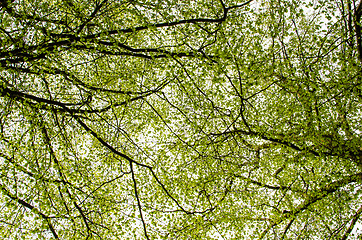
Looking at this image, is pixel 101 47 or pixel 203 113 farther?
pixel 203 113

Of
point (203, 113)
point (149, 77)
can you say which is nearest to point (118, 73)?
point (149, 77)

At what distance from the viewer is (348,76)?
9352 millimetres

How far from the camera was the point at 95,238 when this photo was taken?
315 inches

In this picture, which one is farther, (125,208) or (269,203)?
(269,203)

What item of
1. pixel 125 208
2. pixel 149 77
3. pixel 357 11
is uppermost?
pixel 357 11

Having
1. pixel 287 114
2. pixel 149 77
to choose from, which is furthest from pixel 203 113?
pixel 287 114

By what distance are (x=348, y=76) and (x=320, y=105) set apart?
162 centimetres

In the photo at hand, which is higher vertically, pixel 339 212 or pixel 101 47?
pixel 101 47

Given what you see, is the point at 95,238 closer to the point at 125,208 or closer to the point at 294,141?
the point at 125,208

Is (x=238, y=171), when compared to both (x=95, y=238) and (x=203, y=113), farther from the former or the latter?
(x=95, y=238)

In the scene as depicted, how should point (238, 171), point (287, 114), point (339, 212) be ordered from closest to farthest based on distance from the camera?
point (339, 212)
point (287, 114)
point (238, 171)

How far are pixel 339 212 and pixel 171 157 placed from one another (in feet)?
20.6

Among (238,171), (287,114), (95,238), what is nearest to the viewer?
(95,238)

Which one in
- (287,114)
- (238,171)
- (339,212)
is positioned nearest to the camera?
(339,212)
